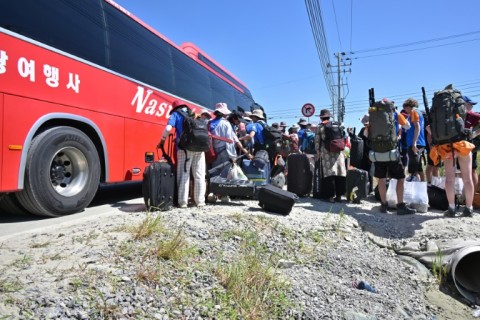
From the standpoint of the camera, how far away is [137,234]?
9.91 ft

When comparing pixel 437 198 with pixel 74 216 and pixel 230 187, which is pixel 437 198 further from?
pixel 74 216

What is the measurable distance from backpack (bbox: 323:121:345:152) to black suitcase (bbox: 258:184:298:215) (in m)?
1.79

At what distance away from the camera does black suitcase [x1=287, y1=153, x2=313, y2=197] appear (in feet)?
22.0

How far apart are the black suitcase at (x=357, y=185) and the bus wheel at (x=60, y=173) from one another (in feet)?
14.5

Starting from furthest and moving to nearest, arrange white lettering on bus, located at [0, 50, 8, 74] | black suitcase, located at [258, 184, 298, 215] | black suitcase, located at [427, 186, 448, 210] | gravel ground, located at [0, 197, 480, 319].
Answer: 1. black suitcase, located at [427, 186, 448, 210]
2. black suitcase, located at [258, 184, 298, 215]
3. white lettering on bus, located at [0, 50, 8, 74]
4. gravel ground, located at [0, 197, 480, 319]

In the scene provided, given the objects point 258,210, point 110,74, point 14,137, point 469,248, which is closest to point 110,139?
point 110,74

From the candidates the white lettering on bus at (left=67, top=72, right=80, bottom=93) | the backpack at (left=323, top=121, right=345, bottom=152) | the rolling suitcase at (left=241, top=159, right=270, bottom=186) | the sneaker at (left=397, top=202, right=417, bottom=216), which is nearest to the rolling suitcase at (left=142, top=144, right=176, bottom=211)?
the white lettering on bus at (left=67, top=72, right=80, bottom=93)

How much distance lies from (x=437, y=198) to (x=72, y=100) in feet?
19.5

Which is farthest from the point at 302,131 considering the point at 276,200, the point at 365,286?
the point at 365,286

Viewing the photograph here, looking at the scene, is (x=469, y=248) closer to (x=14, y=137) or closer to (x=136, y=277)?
(x=136, y=277)

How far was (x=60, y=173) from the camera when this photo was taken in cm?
446

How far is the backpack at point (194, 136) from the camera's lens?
4809mm

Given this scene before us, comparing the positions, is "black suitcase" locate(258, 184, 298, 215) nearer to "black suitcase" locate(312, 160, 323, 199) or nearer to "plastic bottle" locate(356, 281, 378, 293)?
"plastic bottle" locate(356, 281, 378, 293)

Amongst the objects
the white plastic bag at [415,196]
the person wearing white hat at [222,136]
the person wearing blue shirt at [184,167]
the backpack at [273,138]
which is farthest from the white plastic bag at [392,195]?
the person wearing blue shirt at [184,167]
